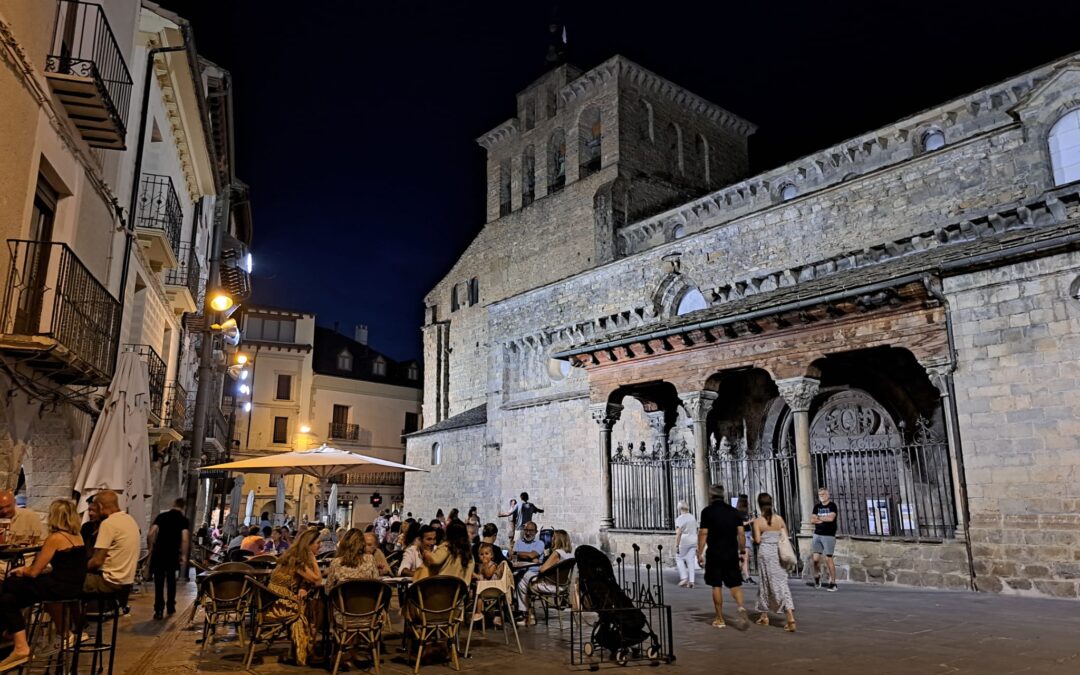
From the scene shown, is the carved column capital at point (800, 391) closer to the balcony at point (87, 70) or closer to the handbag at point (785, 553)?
the handbag at point (785, 553)

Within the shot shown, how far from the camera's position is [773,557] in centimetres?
834

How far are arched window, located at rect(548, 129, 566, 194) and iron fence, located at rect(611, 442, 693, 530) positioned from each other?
20.5m

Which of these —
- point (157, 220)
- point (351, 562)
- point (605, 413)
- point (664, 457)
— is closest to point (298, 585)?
point (351, 562)

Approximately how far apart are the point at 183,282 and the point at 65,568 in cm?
1145

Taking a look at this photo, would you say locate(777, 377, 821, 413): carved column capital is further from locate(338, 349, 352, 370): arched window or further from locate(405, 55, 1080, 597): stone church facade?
locate(338, 349, 352, 370): arched window

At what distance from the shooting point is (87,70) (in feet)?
29.4

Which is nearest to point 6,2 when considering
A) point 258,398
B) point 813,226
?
point 813,226

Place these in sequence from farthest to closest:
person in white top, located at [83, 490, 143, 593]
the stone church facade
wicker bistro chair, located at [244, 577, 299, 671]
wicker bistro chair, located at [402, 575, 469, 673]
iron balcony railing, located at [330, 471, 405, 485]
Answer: iron balcony railing, located at [330, 471, 405, 485]
the stone church facade
wicker bistro chair, located at [244, 577, 299, 671]
wicker bistro chair, located at [402, 575, 469, 673]
person in white top, located at [83, 490, 143, 593]

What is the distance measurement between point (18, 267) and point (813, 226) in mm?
16498

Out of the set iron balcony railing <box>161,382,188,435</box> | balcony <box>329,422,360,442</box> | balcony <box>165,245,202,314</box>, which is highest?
balcony <box>165,245,202,314</box>

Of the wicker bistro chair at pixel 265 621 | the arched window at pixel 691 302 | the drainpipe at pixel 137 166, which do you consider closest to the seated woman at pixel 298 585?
the wicker bistro chair at pixel 265 621

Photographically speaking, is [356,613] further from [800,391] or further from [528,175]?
[528,175]

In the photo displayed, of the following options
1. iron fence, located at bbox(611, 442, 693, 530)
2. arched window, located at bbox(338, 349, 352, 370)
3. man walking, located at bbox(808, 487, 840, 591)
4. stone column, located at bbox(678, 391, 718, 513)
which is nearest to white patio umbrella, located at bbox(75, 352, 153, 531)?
stone column, located at bbox(678, 391, 718, 513)

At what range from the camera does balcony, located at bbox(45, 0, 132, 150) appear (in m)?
8.22
